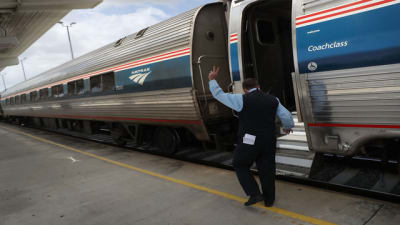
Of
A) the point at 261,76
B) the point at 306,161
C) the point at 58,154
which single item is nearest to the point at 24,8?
the point at 58,154

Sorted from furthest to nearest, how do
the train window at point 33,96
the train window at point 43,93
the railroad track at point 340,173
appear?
the train window at point 33,96, the train window at point 43,93, the railroad track at point 340,173

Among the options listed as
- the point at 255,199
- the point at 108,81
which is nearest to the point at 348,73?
the point at 255,199

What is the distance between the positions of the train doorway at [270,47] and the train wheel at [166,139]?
7.74ft

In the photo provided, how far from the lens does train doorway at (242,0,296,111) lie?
5719 millimetres

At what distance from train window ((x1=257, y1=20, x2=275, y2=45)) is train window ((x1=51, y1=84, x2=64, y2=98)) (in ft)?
29.9

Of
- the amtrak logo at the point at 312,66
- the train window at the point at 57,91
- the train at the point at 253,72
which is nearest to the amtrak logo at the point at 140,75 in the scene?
the train at the point at 253,72

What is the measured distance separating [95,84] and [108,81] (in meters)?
1.08

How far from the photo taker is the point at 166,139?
750 centimetres

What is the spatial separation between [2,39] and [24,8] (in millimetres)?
3275

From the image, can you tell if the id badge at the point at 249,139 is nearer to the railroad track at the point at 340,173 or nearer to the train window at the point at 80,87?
the railroad track at the point at 340,173

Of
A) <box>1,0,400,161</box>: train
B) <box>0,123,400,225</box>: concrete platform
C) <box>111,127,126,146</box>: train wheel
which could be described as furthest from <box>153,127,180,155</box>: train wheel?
<box>111,127,126,146</box>: train wheel

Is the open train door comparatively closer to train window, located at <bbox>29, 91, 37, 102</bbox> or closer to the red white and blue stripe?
the red white and blue stripe

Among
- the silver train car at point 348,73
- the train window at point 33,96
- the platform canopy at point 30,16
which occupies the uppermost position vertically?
the platform canopy at point 30,16

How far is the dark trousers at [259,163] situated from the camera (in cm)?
379
